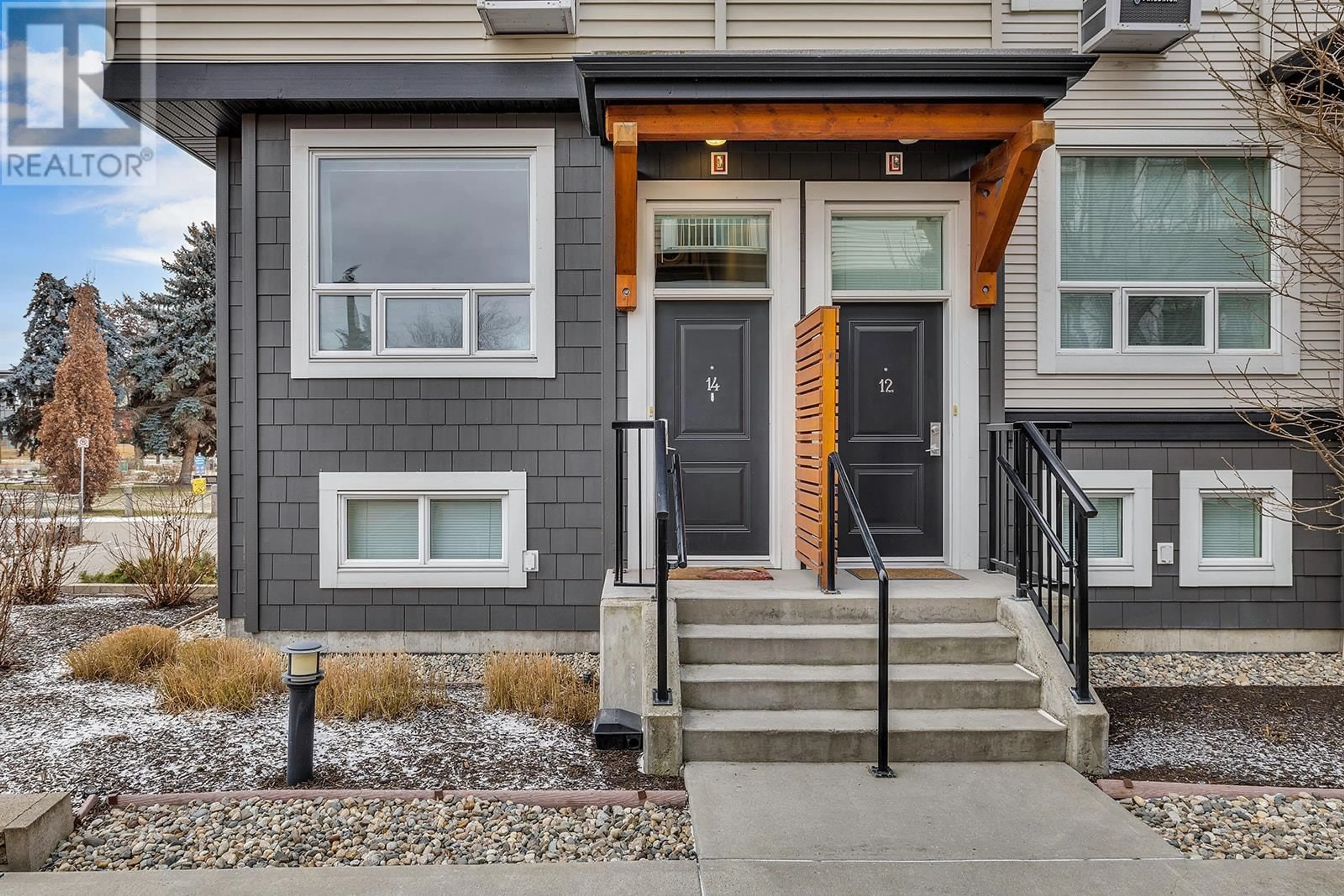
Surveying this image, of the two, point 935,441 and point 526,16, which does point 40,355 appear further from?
point 935,441

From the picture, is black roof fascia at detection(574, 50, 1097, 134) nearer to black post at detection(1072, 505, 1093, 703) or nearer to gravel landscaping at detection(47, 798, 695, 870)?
black post at detection(1072, 505, 1093, 703)

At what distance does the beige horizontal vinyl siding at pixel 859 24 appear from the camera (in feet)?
17.0

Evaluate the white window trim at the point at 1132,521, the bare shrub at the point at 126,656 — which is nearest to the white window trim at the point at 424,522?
the bare shrub at the point at 126,656

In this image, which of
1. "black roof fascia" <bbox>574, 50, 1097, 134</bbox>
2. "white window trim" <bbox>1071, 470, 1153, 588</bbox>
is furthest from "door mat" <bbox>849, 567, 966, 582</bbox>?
"black roof fascia" <bbox>574, 50, 1097, 134</bbox>

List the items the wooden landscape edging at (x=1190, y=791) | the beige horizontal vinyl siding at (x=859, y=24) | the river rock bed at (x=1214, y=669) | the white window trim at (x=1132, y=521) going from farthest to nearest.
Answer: the white window trim at (x=1132, y=521) → the beige horizontal vinyl siding at (x=859, y=24) → the river rock bed at (x=1214, y=669) → the wooden landscape edging at (x=1190, y=791)

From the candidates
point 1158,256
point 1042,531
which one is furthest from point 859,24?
point 1042,531

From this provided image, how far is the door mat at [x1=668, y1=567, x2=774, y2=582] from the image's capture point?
461cm

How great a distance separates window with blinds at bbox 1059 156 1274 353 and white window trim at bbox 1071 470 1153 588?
889 millimetres

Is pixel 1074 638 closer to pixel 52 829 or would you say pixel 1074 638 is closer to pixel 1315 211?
pixel 1315 211

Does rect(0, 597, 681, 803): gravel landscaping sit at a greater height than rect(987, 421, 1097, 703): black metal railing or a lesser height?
lesser

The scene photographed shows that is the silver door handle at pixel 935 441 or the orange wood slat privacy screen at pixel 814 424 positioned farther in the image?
the silver door handle at pixel 935 441

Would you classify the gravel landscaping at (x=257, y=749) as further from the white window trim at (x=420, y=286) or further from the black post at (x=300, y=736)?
the white window trim at (x=420, y=286)

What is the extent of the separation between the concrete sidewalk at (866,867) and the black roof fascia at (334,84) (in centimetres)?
435

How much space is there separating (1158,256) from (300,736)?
5.92m
